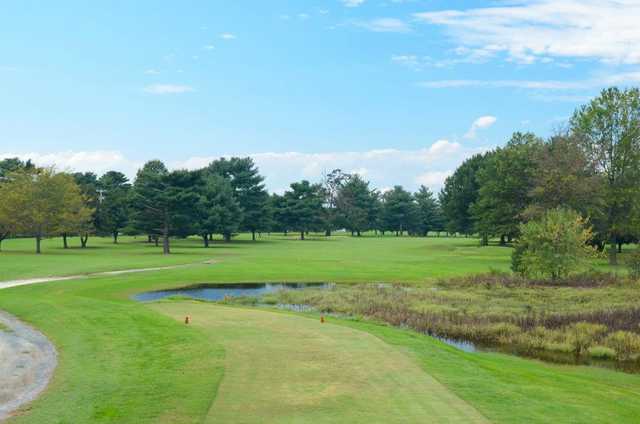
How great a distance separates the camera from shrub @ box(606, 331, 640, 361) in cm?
2285

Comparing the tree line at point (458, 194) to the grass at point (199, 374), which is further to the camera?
the tree line at point (458, 194)

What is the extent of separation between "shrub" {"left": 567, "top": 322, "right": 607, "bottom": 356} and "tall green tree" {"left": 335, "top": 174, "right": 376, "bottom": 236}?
160256mm

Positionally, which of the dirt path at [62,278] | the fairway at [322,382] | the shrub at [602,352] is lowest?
the shrub at [602,352]

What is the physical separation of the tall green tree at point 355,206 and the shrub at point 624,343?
162210 millimetres

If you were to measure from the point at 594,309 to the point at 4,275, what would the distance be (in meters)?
42.5

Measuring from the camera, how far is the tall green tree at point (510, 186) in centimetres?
7675

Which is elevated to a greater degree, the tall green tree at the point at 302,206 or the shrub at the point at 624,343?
the tall green tree at the point at 302,206

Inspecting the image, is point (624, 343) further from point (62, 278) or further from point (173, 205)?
point (173, 205)

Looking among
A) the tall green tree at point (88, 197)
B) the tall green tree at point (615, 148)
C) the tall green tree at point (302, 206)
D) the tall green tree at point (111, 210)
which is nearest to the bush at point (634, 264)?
the tall green tree at point (615, 148)

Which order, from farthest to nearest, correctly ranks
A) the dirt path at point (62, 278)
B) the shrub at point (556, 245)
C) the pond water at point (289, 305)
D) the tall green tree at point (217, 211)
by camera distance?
the tall green tree at point (217, 211) < the shrub at point (556, 245) < the dirt path at point (62, 278) < the pond water at point (289, 305)

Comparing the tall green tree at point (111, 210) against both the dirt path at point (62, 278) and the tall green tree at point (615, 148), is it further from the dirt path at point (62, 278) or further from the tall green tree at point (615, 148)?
the tall green tree at point (615, 148)

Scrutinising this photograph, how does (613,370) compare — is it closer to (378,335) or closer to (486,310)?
(378,335)

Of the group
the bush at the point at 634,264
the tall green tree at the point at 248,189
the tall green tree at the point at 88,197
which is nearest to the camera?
the bush at the point at 634,264

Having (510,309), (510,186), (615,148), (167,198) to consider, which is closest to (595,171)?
(615,148)
